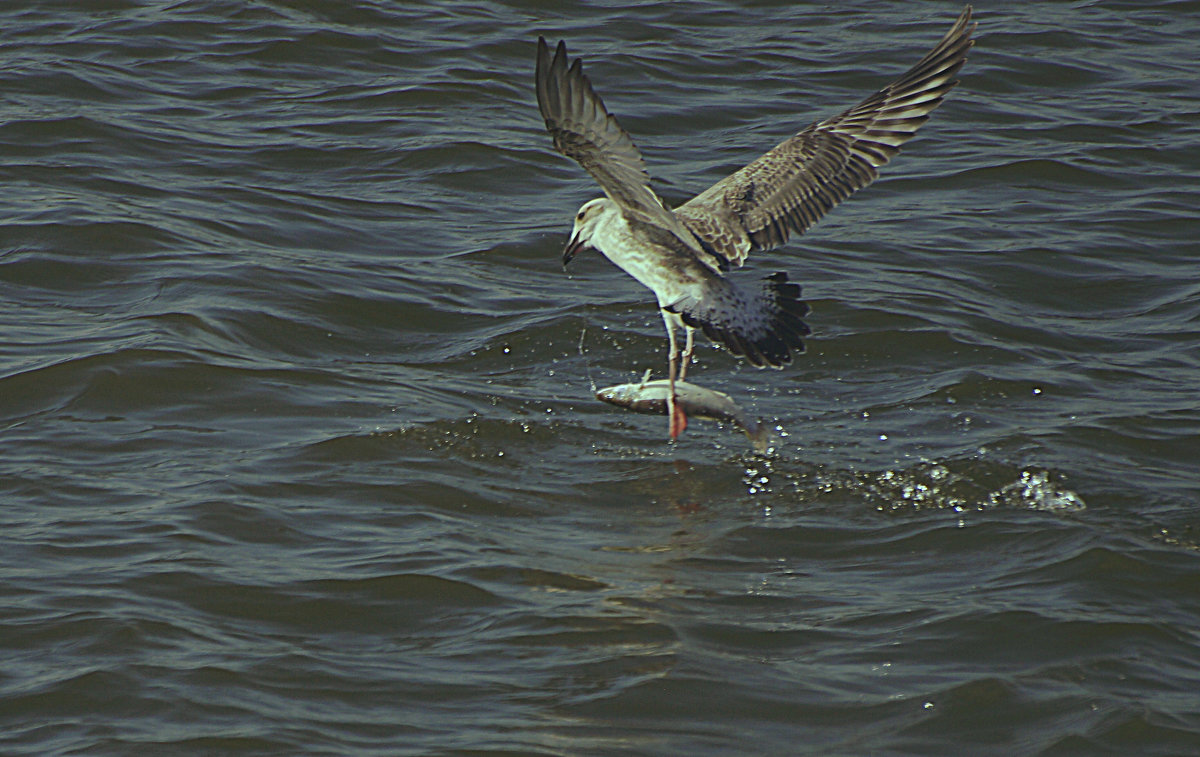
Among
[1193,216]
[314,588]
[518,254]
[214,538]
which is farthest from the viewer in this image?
[1193,216]

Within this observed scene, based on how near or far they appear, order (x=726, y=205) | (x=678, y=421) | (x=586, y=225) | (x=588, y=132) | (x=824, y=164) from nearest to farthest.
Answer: (x=588, y=132) → (x=678, y=421) → (x=586, y=225) → (x=726, y=205) → (x=824, y=164)

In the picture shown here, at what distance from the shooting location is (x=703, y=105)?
10.9m

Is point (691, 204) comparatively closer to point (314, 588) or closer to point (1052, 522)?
point (1052, 522)

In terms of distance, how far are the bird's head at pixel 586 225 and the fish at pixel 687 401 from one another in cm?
59

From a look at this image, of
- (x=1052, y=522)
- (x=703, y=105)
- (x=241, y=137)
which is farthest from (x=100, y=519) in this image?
(x=703, y=105)

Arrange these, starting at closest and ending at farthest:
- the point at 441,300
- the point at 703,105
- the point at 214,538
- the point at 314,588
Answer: the point at 314,588, the point at 214,538, the point at 441,300, the point at 703,105

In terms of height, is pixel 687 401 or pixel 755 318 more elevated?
pixel 755 318

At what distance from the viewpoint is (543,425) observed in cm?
644

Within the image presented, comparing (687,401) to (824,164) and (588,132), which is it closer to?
(588,132)

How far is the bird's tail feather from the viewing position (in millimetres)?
5293

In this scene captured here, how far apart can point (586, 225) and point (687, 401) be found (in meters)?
0.81

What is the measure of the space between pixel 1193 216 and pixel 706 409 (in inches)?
194

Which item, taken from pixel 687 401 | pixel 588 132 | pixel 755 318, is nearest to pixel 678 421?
pixel 687 401

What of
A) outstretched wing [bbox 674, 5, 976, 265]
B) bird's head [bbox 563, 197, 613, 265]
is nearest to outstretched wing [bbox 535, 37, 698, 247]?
bird's head [bbox 563, 197, 613, 265]
